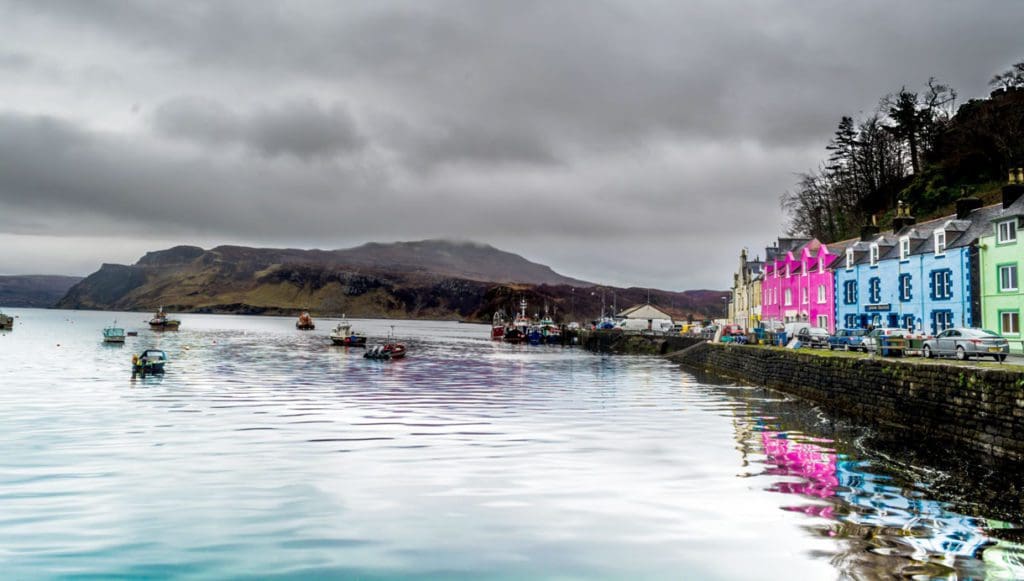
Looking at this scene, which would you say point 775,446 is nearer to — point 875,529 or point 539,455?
point 539,455

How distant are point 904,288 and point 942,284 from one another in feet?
16.0

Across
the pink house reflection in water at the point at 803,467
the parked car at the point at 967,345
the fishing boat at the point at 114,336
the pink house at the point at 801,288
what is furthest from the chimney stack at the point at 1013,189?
the fishing boat at the point at 114,336

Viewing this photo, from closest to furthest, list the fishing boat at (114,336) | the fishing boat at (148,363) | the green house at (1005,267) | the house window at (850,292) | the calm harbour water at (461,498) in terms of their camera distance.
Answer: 1. the calm harbour water at (461,498)
2. the green house at (1005,267)
3. the fishing boat at (148,363)
4. the house window at (850,292)
5. the fishing boat at (114,336)

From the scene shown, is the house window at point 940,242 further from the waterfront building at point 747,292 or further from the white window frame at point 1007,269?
the waterfront building at point 747,292

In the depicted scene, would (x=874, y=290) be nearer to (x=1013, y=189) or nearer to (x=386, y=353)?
(x=1013, y=189)

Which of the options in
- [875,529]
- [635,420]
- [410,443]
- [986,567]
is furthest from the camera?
[635,420]

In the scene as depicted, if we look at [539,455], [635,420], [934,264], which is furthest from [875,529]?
[934,264]

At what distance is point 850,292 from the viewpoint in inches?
2603

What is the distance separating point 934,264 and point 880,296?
7.80 metres

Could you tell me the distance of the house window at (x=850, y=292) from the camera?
65.4m

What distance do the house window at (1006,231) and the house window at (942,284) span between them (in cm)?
496

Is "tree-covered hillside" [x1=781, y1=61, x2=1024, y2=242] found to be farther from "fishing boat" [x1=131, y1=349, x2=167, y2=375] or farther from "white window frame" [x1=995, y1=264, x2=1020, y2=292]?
"fishing boat" [x1=131, y1=349, x2=167, y2=375]

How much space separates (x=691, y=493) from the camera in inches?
741

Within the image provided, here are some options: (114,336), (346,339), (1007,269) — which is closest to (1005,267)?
(1007,269)
